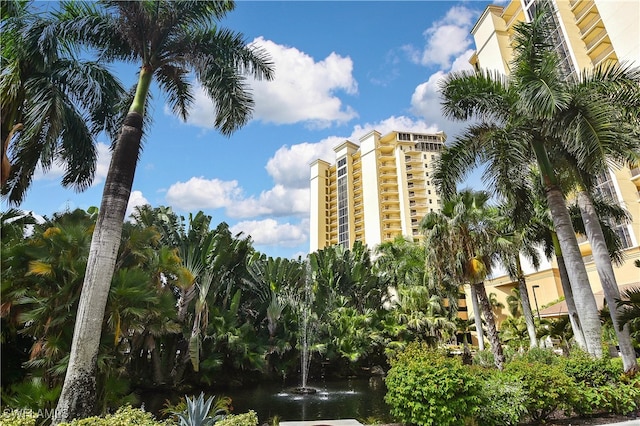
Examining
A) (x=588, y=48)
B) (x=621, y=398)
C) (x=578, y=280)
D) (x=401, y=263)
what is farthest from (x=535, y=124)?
(x=588, y=48)

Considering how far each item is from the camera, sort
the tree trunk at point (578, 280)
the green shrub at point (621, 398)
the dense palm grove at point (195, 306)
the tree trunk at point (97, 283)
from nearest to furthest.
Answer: the tree trunk at point (97, 283), the green shrub at point (621, 398), the dense palm grove at point (195, 306), the tree trunk at point (578, 280)

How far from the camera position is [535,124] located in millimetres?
10734

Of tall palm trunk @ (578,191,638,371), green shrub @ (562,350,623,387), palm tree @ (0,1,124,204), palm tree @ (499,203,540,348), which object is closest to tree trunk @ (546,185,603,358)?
tall palm trunk @ (578,191,638,371)

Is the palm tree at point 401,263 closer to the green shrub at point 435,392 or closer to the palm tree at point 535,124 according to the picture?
the palm tree at point 535,124

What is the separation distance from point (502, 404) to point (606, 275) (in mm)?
6108

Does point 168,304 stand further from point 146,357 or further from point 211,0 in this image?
point 146,357

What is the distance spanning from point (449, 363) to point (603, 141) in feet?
21.4

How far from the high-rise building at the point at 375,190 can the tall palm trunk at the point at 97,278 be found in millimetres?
66197

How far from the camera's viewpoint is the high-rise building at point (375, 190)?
74750 millimetres

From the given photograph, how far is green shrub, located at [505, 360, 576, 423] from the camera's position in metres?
7.11

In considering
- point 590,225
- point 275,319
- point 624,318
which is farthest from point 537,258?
point 275,319

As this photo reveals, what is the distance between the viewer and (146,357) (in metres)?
18.6

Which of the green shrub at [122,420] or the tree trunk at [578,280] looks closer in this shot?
the green shrub at [122,420]

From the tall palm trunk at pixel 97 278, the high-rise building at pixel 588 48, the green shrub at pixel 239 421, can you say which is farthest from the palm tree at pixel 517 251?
the tall palm trunk at pixel 97 278
